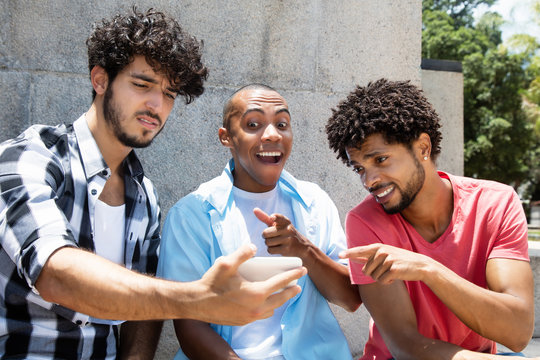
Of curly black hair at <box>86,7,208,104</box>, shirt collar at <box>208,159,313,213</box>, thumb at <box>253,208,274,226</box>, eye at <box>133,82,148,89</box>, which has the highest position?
curly black hair at <box>86,7,208,104</box>

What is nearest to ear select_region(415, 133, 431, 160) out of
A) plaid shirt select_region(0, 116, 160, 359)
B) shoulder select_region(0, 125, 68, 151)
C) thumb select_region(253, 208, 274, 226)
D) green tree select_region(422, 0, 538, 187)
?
thumb select_region(253, 208, 274, 226)

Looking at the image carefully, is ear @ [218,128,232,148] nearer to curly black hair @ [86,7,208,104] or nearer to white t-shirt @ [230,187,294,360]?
white t-shirt @ [230,187,294,360]

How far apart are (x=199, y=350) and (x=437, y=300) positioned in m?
1.16

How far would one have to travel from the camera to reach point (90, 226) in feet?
7.23

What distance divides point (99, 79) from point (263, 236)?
3.75 feet

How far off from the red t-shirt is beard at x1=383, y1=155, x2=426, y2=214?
6cm

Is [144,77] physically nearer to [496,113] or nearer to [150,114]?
[150,114]

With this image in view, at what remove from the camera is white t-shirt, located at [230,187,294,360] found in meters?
2.34

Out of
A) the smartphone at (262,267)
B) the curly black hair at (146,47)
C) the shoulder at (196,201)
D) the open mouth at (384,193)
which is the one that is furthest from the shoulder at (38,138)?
the open mouth at (384,193)

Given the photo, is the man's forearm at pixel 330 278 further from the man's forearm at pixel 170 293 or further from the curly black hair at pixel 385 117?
the man's forearm at pixel 170 293

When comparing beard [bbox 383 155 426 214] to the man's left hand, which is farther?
beard [bbox 383 155 426 214]

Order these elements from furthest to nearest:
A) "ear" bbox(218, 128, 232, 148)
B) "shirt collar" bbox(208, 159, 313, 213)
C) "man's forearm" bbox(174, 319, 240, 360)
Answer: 1. "ear" bbox(218, 128, 232, 148)
2. "shirt collar" bbox(208, 159, 313, 213)
3. "man's forearm" bbox(174, 319, 240, 360)

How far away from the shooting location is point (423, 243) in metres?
2.40

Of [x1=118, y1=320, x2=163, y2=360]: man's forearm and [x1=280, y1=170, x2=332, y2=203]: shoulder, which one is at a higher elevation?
[x1=280, y1=170, x2=332, y2=203]: shoulder
